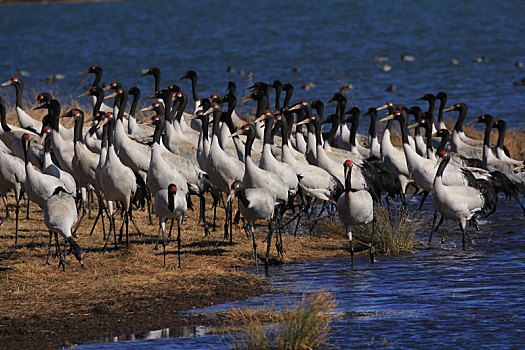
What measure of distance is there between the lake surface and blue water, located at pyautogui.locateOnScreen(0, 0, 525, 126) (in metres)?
0.09

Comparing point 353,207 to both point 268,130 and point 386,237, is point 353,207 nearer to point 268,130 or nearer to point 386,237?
point 386,237

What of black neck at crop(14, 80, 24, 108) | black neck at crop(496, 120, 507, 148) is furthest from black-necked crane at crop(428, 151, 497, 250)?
black neck at crop(14, 80, 24, 108)

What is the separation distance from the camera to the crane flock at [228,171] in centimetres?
1021

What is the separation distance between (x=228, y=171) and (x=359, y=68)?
24.0m

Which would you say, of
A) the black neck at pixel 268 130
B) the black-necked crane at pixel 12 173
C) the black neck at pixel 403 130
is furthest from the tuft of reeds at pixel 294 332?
the black neck at pixel 403 130

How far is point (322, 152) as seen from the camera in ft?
41.7

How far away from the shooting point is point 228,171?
39.0ft

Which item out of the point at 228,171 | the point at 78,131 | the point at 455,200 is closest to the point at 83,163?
the point at 78,131

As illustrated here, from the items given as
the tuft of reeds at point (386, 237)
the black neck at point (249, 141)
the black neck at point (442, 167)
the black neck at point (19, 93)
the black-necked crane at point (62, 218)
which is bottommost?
the tuft of reeds at point (386, 237)

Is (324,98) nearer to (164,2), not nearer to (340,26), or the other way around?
(340,26)

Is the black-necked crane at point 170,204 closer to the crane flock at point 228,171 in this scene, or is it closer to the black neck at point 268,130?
the crane flock at point 228,171

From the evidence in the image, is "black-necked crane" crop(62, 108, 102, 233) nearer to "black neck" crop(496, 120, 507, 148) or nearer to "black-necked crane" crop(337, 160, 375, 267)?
"black-necked crane" crop(337, 160, 375, 267)

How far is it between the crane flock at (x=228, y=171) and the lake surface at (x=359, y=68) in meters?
0.66

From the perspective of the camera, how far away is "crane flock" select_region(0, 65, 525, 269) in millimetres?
10211
